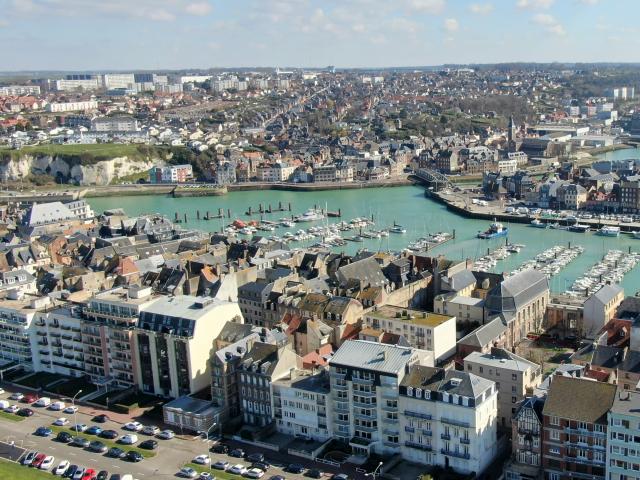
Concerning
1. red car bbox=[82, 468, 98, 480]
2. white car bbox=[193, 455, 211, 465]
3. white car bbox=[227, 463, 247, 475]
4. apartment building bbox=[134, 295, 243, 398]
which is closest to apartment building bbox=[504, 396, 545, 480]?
white car bbox=[227, 463, 247, 475]

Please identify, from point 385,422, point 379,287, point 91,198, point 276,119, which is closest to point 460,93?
point 276,119

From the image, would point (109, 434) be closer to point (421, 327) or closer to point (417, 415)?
point (417, 415)

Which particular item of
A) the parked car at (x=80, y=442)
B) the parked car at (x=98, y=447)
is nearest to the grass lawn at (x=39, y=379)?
the parked car at (x=80, y=442)

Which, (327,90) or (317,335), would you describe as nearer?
(317,335)

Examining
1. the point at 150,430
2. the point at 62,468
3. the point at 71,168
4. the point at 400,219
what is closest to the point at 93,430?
the point at 150,430

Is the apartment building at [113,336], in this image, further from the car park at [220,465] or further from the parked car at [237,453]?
the car park at [220,465]

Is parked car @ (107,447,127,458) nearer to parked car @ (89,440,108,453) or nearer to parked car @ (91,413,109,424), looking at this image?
parked car @ (89,440,108,453)

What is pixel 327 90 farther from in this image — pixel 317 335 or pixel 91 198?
pixel 317 335
